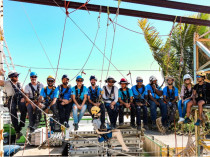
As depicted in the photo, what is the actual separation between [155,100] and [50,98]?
355 centimetres

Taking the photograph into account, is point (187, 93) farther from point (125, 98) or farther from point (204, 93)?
point (125, 98)

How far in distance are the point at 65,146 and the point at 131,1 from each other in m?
5.48

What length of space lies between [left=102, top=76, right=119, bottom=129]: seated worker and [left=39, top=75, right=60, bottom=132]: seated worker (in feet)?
5.17

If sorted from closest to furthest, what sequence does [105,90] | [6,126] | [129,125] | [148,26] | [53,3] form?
1. [53,3]
2. [105,90]
3. [129,125]
4. [148,26]
5. [6,126]

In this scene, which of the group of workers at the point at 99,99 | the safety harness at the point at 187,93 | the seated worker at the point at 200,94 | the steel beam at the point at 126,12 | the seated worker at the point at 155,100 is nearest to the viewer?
the steel beam at the point at 126,12

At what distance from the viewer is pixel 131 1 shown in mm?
4797

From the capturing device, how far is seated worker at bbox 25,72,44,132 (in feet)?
18.2

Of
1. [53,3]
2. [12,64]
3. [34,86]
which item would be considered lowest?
[34,86]

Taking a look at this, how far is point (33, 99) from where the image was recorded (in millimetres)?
5750

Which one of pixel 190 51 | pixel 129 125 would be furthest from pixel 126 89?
pixel 190 51

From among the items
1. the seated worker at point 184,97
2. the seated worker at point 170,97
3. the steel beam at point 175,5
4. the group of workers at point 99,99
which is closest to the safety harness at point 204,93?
the group of workers at point 99,99

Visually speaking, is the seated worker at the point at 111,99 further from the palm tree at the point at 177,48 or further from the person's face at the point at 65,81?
the palm tree at the point at 177,48

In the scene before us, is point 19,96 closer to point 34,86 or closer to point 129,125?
point 34,86

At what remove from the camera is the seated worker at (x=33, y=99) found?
5.55 metres
